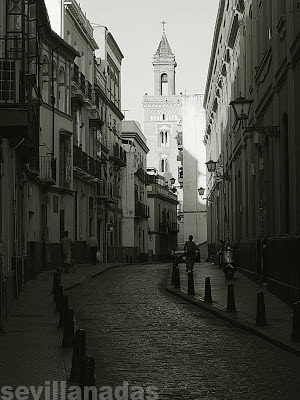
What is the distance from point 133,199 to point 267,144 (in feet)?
155

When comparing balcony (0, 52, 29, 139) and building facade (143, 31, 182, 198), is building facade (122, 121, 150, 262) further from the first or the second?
balcony (0, 52, 29, 139)

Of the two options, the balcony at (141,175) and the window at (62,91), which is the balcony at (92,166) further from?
the balcony at (141,175)

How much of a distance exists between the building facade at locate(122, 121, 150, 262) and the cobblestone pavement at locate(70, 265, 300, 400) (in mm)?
46119

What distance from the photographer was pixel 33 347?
11594 millimetres

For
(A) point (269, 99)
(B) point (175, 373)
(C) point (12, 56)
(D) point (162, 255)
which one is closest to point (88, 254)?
(A) point (269, 99)

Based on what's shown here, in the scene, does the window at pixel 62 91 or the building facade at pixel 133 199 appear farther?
the building facade at pixel 133 199

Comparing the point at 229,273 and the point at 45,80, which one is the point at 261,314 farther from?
the point at 45,80

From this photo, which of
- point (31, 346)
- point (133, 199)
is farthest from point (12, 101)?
point (133, 199)

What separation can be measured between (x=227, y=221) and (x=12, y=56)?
22.5 meters

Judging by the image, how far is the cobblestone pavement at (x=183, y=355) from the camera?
28.7 feet

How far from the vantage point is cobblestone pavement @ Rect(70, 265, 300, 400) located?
345 inches

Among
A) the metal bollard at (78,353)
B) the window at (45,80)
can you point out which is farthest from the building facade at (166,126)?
the metal bollard at (78,353)

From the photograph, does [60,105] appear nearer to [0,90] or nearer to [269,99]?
[269,99]

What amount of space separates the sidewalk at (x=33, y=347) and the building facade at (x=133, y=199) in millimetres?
45176
